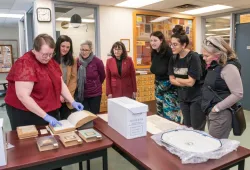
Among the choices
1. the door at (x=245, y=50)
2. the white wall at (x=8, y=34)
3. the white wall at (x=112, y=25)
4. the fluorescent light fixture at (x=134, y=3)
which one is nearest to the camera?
the fluorescent light fixture at (x=134, y=3)

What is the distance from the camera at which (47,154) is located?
1.35 m

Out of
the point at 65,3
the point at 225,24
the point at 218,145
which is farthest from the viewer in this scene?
the point at 225,24

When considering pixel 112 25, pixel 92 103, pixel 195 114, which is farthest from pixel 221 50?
pixel 112 25

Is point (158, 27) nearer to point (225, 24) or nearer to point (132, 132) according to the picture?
point (225, 24)

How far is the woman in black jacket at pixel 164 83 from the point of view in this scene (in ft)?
8.45

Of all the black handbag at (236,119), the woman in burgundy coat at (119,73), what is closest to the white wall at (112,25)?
the woman in burgundy coat at (119,73)

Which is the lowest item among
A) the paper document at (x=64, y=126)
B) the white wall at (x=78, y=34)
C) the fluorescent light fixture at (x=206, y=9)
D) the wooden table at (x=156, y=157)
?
the wooden table at (x=156, y=157)

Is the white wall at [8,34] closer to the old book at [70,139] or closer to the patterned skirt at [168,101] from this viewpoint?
the patterned skirt at [168,101]

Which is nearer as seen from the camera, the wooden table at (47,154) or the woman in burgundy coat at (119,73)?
the wooden table at (47,154)

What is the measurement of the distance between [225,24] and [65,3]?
3781 mm

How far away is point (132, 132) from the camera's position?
1.59m

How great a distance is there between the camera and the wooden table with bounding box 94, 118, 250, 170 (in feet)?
3.95

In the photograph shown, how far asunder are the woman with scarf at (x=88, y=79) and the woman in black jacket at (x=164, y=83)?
735mm

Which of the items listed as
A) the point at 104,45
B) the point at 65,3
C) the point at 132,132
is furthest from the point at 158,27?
the point at 132,132
